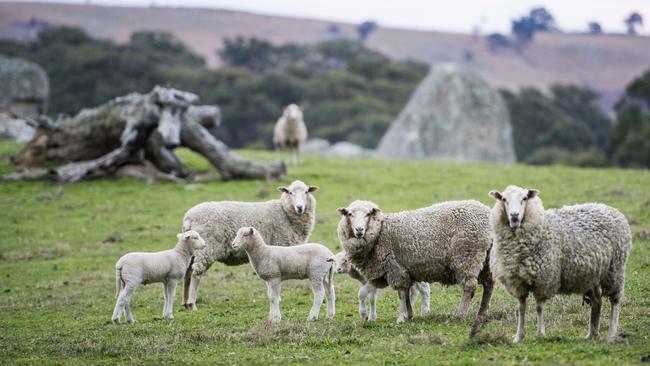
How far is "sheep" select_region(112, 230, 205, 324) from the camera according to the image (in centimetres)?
1214

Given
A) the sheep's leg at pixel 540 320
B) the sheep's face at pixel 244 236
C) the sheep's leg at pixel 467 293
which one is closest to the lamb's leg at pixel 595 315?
the sheep's leg at pixel 540 320

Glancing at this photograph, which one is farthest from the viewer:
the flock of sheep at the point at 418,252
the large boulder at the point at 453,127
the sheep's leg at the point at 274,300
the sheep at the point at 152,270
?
the large boulder at the point at 453,127

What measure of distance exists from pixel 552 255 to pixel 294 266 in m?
4.15

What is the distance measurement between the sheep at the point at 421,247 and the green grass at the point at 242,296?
1.94 ft

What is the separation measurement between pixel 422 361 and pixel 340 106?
2494 inches

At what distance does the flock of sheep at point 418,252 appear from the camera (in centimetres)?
984

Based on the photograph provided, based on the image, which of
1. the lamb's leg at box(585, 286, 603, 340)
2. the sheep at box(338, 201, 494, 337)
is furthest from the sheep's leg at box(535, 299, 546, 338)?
the sheep at box(338, 201, 494, 337)

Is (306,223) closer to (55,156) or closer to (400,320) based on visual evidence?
(400,320)

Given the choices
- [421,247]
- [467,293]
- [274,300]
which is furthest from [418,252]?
[274,300]

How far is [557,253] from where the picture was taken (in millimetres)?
9805

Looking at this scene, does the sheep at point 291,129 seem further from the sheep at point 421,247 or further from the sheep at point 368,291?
the sheep at point 421,247

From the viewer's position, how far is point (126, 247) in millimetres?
19797

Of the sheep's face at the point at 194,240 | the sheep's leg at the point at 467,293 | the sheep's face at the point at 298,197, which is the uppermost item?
the sheep's face at the point at 298,197

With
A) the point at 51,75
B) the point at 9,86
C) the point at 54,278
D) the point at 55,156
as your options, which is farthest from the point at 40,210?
the point at 51,75
